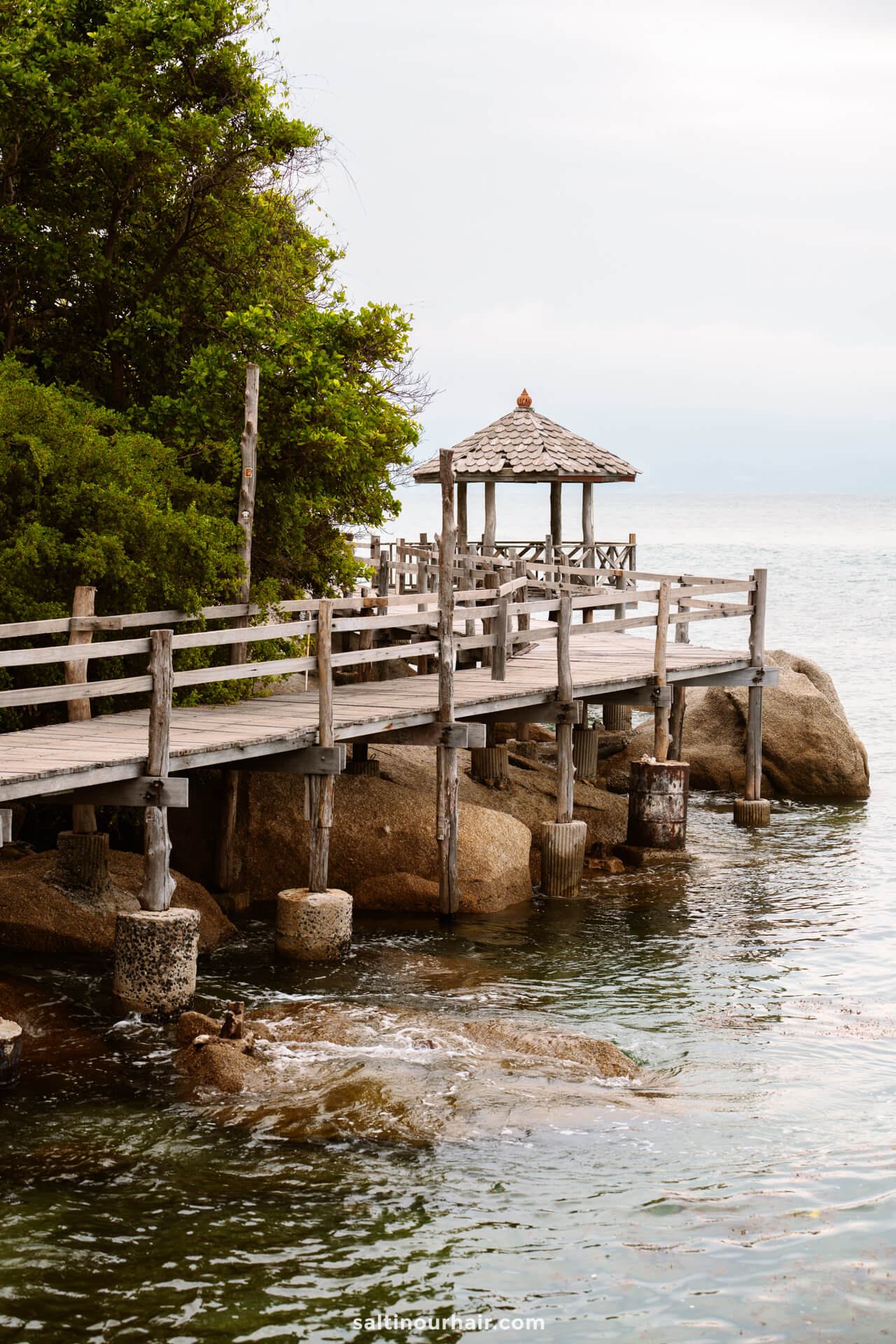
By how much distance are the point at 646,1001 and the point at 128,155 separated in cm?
974

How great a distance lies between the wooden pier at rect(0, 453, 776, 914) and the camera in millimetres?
10836

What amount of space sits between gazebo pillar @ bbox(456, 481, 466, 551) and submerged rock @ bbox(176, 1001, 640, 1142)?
15.6m

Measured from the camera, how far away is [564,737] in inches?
643

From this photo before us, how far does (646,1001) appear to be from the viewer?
1245 cm

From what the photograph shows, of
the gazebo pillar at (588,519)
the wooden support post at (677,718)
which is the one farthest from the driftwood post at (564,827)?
the gazebo pillar at (588,519)

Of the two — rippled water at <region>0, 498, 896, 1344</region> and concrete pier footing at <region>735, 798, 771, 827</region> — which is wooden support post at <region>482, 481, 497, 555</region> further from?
rippled water at <region>0, 498, 896, 1344</region>

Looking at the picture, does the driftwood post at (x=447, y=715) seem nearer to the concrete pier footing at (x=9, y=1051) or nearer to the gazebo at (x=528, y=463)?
the concrete pier footing at (x=9, y=1051)

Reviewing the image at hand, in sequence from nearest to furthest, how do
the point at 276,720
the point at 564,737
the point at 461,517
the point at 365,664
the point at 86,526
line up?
1. the point at 276,720
2. the point at 86,526
3. the point at 564,737
4. the point at 365,664
5. the point at 461,517

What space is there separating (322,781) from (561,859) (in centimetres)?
409

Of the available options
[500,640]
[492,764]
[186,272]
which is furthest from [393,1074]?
[186,272]

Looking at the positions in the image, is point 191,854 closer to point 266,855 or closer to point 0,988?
point 266,855

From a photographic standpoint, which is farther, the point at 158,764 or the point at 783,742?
the point at 783,742

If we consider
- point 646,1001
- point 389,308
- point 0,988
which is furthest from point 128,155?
point 646,1001

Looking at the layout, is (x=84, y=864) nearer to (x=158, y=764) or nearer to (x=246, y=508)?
(x=158, y=764)
